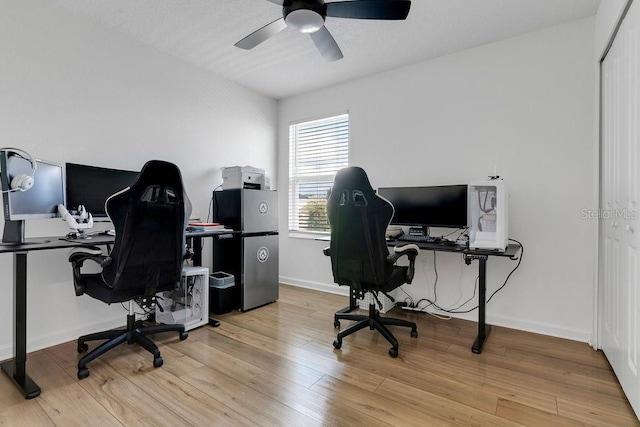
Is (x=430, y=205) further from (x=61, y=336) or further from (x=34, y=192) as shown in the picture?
(x=61, y=336)

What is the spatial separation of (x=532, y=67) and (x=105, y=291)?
3733 millimetres

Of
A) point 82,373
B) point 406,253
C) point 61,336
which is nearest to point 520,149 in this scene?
point 406,253

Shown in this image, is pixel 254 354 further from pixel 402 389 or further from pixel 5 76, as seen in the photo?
pixel 5 76

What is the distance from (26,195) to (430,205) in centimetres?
304

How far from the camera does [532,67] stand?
8.78 feet

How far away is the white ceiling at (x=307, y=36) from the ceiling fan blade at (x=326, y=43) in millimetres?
319

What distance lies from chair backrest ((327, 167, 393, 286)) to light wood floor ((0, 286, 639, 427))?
60cm

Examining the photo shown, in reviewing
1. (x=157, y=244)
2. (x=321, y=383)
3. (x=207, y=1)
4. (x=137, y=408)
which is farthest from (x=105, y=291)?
(x=207, y=1)

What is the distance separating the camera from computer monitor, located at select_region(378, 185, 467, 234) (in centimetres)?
275

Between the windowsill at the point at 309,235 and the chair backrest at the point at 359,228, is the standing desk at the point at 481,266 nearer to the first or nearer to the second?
the chair backrest at the point at 359,228

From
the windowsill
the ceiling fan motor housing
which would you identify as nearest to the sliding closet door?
the ceiling fan motor housing

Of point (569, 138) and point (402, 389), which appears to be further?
point (569, 138)

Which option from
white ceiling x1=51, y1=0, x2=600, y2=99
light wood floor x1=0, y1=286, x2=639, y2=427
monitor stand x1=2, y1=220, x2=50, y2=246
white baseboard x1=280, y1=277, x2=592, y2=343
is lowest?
light wood floor x1=0, y1=286, x2=639, y2=427

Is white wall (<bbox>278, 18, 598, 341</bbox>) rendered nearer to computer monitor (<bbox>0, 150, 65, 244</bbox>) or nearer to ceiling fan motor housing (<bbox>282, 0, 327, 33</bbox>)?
ceiling fan motor housing (<bbox>282, 0, 327, 33</bbox>)
